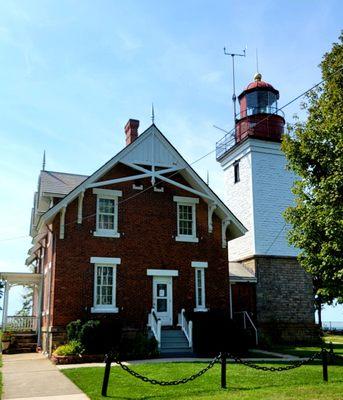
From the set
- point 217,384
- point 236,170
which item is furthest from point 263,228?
point 217,384

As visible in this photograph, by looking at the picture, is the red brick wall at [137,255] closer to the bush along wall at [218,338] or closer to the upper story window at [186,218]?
the upper story window at [186,218]

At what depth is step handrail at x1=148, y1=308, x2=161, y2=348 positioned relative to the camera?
1859 centimetres

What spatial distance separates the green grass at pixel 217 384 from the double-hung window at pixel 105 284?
5516mm

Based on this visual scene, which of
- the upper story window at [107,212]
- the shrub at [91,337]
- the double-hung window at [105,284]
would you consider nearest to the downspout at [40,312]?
the double-hung window at [105,284]

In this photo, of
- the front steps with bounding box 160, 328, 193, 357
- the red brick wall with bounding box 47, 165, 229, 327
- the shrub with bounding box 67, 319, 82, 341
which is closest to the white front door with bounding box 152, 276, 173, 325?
the red brick wall with bounding box 47, 165, 229, 327

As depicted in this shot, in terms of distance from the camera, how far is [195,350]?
18.6 meters

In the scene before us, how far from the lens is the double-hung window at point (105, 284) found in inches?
774

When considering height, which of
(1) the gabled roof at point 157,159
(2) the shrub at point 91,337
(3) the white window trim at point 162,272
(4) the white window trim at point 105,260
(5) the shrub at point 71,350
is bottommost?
(5) the shrub at point 71,350

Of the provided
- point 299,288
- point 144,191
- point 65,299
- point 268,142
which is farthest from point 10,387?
point 268,142

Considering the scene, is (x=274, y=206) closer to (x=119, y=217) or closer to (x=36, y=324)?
(x=119, y=217)

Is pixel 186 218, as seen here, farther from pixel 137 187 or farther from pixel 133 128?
pixel 133 128

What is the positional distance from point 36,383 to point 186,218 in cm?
1166

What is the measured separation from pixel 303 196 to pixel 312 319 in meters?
12.6

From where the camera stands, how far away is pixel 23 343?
853 inches
